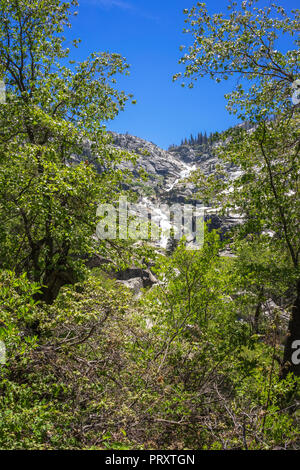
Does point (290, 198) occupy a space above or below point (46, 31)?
below

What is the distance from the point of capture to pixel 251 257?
20.7 metres

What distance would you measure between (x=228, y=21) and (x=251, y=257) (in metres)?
15.0

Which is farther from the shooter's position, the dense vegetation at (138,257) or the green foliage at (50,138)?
the green foliage at (50,138)

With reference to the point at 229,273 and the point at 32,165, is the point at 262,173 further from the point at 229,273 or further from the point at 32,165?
the point at 32,165

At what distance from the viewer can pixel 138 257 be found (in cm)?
965

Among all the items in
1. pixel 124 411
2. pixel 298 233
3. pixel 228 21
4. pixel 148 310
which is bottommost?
pixel 124 411

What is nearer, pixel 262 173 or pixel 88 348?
pixel 88 348

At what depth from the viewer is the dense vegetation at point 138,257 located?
5383 mm

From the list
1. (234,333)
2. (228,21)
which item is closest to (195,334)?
(234,333)

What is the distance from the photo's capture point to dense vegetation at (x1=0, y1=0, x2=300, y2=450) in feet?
17.7

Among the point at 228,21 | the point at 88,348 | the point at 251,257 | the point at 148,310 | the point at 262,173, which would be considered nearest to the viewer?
the point at 88,348

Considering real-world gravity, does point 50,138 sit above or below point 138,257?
above

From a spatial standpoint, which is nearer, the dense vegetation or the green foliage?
the dense vegetation

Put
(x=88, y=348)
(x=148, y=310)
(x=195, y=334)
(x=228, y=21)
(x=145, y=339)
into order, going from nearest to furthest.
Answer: (x=88, y=348), (x=145, y=339), (x=148, y=310), (x=195, y=334), (x=228, y=21)
